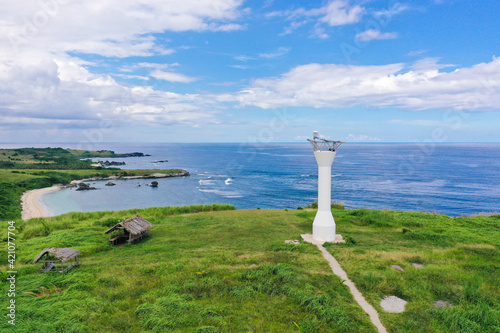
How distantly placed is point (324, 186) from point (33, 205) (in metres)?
53.7

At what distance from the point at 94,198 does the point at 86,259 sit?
52.8 m

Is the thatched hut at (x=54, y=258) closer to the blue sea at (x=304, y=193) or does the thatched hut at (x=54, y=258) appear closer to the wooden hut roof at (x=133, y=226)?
the wooden hut roof at (x=133, y=226)

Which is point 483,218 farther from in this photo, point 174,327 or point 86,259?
point 86,259

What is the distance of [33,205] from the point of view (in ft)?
161

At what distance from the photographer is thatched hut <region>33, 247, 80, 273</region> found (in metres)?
14.4

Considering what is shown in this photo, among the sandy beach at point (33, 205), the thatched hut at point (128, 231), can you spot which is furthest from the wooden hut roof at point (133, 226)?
the sandy beach at point (33, 205)

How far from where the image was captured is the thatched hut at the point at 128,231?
20.1 meters

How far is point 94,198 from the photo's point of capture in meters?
63.0

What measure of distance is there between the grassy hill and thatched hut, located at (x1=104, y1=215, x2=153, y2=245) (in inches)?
26.0

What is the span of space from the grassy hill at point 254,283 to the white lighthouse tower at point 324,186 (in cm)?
156

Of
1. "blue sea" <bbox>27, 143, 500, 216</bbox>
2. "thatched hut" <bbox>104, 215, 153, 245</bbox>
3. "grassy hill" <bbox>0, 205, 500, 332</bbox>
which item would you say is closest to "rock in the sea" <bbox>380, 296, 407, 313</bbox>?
"grassy hill" <bbox>0, 205, 500, 332</bbox>

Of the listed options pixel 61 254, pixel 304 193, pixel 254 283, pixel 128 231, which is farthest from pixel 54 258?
pixel 304 193

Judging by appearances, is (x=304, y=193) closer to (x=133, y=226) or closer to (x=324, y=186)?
(x=324, y=186)

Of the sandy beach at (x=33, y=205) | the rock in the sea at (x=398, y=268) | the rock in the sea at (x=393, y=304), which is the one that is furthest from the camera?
the sandy beach at (x=33, y=205)
